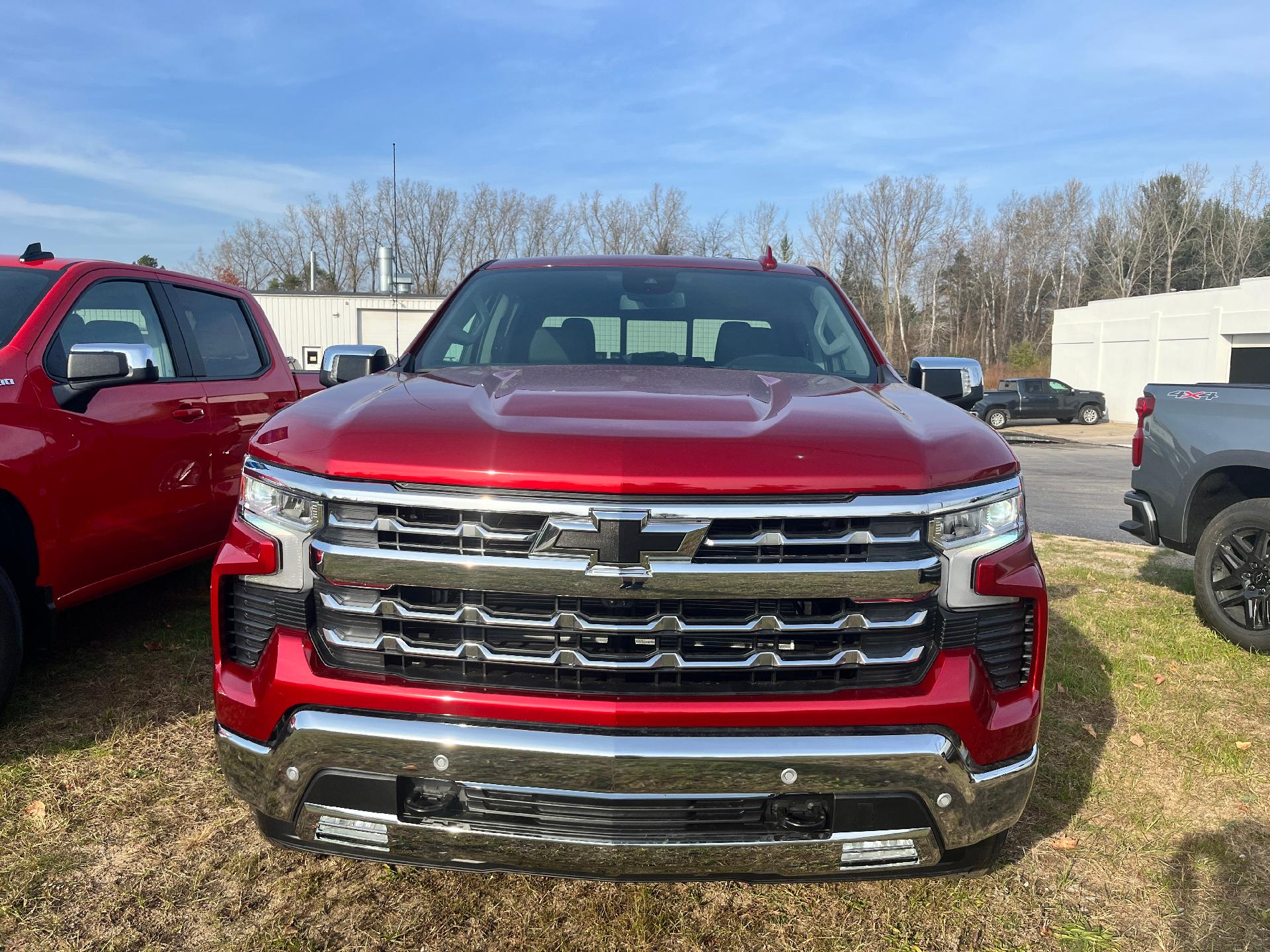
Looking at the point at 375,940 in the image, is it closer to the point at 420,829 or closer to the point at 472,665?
the point at 420,829

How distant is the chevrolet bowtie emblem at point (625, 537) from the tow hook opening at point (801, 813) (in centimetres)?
57

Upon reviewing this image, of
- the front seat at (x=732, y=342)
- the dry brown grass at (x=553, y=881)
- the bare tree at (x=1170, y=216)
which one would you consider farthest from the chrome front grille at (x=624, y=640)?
the bare tree at (x=1170, y=216)

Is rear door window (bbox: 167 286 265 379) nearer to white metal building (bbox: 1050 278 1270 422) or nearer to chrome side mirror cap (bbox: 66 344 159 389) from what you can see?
chrome side mirror cap (bbox: 66 344 159 389)

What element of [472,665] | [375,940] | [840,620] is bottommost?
[375,940]

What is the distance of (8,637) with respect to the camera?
3.36 m

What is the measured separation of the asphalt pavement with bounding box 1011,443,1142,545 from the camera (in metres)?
9.59

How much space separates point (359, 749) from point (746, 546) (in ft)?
3.06

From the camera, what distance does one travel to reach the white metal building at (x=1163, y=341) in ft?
96.8

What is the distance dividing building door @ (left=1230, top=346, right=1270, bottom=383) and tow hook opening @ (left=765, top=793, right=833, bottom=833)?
32.3m

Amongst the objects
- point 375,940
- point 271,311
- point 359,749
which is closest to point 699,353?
point 359,749

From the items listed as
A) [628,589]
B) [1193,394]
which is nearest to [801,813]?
[628,589]

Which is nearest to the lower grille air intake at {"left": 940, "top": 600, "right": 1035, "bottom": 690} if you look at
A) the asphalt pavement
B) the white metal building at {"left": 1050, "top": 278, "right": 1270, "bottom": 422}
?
the asphalt pavement

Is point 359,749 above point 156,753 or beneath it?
above

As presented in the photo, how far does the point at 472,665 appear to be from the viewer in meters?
1.95
